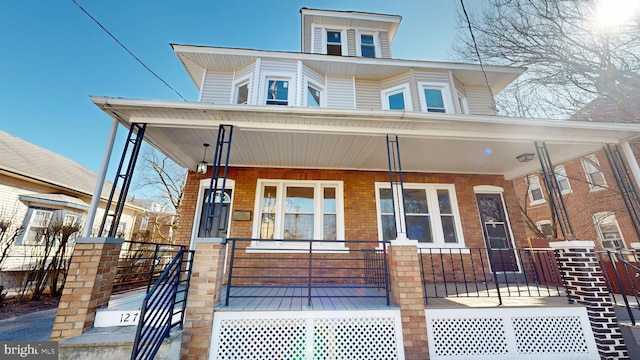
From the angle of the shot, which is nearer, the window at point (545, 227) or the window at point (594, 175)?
the window at point (594, 175)

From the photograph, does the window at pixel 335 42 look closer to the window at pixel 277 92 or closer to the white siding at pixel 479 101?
the window at pixel 277 92

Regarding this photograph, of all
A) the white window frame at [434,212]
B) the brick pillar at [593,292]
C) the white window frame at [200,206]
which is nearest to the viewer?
the brick pillar at [593,292]

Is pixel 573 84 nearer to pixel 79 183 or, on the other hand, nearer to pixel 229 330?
pixel 229 330

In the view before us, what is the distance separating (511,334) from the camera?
334 cm

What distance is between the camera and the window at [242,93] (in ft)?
21.9

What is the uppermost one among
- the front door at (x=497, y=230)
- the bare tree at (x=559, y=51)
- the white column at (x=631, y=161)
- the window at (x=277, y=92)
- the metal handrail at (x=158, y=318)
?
the bare tree at (x=559, y=51)

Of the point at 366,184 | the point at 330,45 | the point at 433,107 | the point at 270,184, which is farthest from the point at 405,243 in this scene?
the point at 330,45

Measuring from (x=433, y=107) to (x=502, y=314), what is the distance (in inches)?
213

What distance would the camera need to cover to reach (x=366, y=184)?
6414 mm

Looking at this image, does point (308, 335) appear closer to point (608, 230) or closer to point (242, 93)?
point (242, 93)

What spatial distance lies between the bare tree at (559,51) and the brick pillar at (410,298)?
21.4ft

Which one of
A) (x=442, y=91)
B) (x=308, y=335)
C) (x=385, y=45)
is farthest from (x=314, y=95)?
(x=308, y=335)

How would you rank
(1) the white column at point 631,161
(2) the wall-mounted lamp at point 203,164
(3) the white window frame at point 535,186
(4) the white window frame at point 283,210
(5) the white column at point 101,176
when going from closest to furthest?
(5) the white column at point 101,176 → (1) the white column at point 631,161 → (2) the wall-mounted lamp at point 203,164 → (4) the white window frame at point 283,210 → (3) the white window frame at point 535,186

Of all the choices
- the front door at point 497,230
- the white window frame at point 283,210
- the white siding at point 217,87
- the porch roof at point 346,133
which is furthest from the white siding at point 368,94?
the front door at point 497,230
